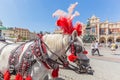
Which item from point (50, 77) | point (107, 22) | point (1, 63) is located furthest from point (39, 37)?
point (107, 22)

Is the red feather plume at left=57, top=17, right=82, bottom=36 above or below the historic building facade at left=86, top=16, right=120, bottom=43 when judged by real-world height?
below

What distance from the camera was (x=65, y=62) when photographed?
289cm

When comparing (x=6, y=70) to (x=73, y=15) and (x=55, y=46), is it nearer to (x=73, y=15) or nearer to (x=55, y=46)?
(x=55, y=46)

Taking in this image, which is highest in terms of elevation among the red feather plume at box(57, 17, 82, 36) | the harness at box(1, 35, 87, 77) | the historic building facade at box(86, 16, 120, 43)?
the historic building facade at box(86, 16, 120, 43)

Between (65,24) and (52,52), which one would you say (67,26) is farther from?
(52,52)

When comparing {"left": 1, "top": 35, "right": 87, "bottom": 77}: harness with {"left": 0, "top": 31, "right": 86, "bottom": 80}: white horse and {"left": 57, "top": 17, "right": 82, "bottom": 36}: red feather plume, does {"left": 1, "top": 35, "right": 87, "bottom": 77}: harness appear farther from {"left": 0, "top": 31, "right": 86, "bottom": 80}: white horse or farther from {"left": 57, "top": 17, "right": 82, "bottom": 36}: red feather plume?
{"left": 57, "top": 17, "right": 82, "bottom": 36}: red feather plume

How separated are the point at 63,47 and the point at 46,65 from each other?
39 centimetres

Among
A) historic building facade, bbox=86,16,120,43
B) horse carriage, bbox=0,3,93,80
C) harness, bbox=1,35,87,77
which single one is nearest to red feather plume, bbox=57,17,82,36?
A: horse carriage, bbox=0,3,93,80

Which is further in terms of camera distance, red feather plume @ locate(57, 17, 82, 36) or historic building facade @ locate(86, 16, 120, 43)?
historic building facade @ locate(86, 16, 120, 43)

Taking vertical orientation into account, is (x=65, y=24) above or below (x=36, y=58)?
above

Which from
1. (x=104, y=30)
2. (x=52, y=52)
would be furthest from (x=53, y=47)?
(x=104, y=30)

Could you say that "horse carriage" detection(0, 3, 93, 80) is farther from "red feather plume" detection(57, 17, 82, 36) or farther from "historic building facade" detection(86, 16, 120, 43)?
"historic building facade" detection(86, 16, 120, 43)

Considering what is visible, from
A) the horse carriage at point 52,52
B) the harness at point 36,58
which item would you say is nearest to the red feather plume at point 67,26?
the horse carriage at point 52,52

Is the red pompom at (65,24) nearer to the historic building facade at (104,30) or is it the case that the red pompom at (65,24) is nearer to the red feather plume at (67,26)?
the red feather plume at (67,26)
